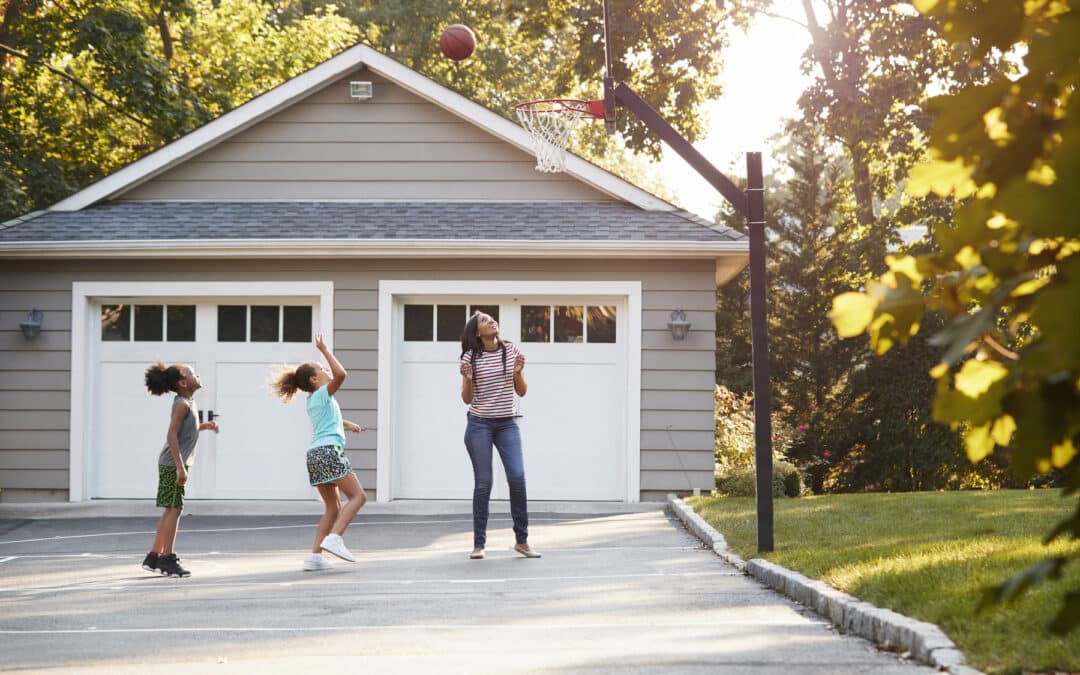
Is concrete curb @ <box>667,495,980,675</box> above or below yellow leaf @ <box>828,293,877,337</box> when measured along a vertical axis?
below

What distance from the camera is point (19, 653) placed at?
568 centimetres

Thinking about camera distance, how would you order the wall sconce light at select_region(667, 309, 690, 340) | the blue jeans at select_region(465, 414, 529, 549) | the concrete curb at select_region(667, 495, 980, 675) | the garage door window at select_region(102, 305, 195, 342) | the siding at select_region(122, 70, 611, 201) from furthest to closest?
the siding at select_region(122, 70, 611, 201), the garage door window at select_region(102, 305, 195, 342), the wall sconce light at select_region(667, 309, 690, 340), the blue jeans at select_region(465, 414, 529, 549), the concrete curb at select_region(667, 495, 980, 675)

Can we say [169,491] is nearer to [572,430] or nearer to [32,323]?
[572,430]

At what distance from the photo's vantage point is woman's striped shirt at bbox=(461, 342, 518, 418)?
8.91 metres

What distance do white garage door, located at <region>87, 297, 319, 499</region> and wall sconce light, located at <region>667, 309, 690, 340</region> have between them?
13.5 ft

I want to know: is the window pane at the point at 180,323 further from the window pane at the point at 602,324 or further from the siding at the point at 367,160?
the window pane at the point at 602,324

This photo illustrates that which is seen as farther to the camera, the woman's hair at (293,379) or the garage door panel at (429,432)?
the garage door panel at (429,432)

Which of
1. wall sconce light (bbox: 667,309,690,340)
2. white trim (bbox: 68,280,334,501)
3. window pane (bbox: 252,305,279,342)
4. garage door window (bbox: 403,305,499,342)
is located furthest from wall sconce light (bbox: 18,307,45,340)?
wall sconce light (bbox: 667,309,690,340)

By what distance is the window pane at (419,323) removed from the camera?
13703 millimetres

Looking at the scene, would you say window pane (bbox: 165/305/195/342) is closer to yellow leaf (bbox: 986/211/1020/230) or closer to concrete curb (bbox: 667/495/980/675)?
concrete curb (bbox: 667/495/980/675)

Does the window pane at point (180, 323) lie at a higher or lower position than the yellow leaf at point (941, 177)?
higher

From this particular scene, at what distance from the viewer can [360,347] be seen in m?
13.5

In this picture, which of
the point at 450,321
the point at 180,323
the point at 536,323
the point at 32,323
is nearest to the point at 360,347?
the point at 450,321

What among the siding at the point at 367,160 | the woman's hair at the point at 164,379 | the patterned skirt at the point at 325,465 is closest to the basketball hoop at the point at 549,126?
the siding at the point at 367,160
